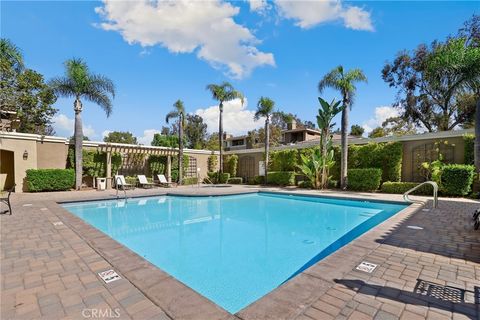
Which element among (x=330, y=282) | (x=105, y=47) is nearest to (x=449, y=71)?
(x=330, y=282)

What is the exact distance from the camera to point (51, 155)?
586 inches

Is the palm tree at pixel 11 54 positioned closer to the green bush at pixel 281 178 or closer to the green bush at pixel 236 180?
the green bush at pixel 236 180

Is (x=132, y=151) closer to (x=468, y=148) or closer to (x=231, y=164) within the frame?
(x=231, y=164)

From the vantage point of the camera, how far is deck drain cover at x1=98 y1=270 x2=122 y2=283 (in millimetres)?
3119

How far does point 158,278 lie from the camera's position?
312 cm

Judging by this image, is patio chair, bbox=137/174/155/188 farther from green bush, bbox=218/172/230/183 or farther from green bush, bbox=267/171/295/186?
green bush, bbox=267/171/295/186

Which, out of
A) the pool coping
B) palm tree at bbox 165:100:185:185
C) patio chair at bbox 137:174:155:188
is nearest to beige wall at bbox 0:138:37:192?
patio chair at bbox 137:174:155:188

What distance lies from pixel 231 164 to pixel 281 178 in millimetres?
A: 5779

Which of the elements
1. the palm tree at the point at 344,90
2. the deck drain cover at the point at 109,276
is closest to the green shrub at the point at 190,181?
the palm tree at the point at 344,90

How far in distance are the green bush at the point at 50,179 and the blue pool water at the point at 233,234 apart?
4.68 metres

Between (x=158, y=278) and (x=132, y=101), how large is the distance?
16673mm

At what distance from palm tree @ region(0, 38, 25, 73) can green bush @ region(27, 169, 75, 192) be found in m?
6.54

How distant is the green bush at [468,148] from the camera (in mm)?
11709

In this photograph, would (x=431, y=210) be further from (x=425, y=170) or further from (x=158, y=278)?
(x=158, y=278)
